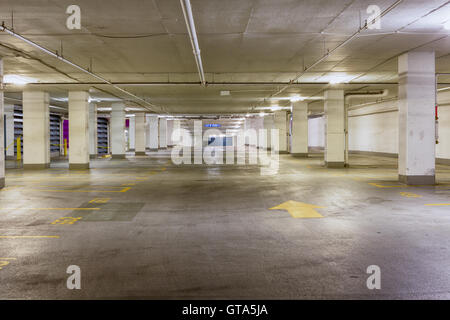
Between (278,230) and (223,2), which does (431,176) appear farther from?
(223,2)

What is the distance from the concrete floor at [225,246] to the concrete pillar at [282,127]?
1109 inches

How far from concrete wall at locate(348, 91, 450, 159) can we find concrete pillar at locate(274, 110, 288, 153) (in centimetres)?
754

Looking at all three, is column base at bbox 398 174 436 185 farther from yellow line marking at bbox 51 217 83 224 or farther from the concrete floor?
yellow line marking at bbox 51 217 83 224

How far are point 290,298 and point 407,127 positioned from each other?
39.3 feet

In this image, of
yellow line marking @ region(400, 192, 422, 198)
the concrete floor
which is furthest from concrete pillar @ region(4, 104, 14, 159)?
yellow line marking @ region(400, 192, 422, 198)

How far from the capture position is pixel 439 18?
31.5 ft

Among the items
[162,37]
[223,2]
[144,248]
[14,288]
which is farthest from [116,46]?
[14,288]

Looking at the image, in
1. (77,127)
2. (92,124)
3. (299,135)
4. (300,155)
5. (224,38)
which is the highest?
(224,38)

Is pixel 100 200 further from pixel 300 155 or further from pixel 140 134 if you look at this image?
pixel 140 134

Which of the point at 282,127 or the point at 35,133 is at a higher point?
the point at 282,127

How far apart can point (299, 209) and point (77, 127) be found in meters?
17.6

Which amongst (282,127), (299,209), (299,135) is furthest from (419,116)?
(282,127)

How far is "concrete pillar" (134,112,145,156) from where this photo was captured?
39188mm

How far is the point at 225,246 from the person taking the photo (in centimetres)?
590
